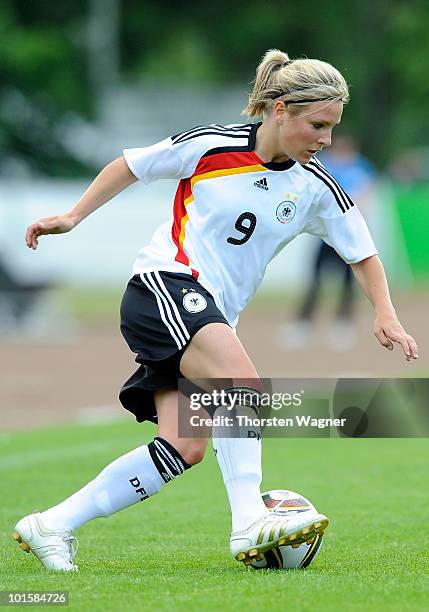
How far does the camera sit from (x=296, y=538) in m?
5.16

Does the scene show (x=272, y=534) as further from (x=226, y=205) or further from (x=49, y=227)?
(x=49, y=227)

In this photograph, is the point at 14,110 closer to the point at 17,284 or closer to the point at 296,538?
the point at 17,284

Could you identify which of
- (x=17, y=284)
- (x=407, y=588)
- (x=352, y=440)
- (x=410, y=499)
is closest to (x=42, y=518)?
(x=407, y=588)

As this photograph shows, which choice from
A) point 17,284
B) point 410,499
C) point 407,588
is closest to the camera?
point 407,588

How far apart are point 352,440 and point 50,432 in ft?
7.96

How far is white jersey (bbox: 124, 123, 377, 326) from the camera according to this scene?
543cm

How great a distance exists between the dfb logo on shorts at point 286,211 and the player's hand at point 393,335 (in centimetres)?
57

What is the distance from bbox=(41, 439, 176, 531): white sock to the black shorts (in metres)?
0.27

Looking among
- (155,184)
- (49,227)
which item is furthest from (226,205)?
(155,184)

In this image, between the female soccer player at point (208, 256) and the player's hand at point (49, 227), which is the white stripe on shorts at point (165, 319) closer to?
the female soccer player at point (208, 256)

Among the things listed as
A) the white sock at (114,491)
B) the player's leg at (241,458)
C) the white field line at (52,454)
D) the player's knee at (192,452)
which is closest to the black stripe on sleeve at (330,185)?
the player's leg at (241,458)

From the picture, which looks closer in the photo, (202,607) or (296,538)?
(202,607)

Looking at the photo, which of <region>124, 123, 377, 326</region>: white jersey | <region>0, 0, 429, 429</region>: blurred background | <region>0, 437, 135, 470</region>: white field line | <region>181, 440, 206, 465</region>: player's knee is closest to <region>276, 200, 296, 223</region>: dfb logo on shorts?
<region>124, 123, 377, 326</region>: white jersey

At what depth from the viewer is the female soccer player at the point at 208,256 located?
5.27 meters
